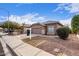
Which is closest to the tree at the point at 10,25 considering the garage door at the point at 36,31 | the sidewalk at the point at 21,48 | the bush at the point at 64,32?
the sidewalk at the point at 21,48

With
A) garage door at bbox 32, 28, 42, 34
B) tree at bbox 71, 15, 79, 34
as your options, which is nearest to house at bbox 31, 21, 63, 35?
garage door at bbox 32, 28, 42, 34

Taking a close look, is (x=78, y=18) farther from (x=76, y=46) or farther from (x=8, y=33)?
(x=8, y=33)

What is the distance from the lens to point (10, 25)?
5051 mm

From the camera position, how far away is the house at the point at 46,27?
4986 mm

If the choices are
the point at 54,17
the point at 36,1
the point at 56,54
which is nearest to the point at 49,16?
the point at 54,17

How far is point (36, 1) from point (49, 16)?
40 cm

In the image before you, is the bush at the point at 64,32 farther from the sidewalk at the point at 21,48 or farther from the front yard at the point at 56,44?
the sidewalk at the point at 21,48

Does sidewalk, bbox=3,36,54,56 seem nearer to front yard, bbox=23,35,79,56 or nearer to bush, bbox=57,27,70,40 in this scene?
front yard, bbox=23,35,79,56

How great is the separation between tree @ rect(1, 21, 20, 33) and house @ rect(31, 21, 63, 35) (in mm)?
330

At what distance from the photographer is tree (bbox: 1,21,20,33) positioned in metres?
5.00

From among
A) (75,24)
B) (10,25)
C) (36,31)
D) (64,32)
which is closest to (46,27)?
(36,31)

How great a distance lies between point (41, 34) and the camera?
16.6 ft

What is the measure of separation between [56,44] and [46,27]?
408mm

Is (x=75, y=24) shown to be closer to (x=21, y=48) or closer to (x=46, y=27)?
(x=46, y=27)
